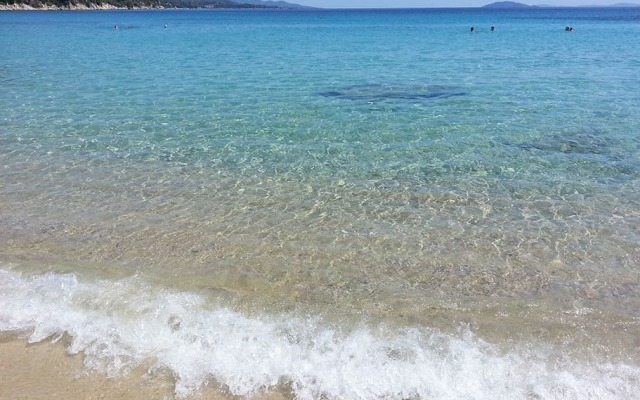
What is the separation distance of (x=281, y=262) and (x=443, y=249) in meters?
2.90

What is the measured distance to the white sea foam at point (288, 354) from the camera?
508 centimetres

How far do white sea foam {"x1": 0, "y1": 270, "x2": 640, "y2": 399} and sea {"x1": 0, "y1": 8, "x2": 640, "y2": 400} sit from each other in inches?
1.0

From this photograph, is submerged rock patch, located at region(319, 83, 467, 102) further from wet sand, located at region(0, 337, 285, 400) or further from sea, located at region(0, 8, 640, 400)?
wet sand, located at region(0, 337, 285, 400)

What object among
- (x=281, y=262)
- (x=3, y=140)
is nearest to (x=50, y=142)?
(x=3, y=140)

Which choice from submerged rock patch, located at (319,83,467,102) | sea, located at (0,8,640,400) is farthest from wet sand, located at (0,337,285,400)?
submerged rock patch, located at (319,83,467,102)

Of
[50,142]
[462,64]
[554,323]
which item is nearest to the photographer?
[554,323]

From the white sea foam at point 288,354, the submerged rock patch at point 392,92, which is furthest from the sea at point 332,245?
the submerged rock patch at point 392,92

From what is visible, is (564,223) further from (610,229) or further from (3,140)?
(3,140)

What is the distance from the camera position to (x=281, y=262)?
7.80 meters

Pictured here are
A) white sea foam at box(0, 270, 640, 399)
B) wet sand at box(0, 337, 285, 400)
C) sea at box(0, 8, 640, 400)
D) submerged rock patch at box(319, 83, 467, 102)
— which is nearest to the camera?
wet sand at box(0, 337, 285, 400)

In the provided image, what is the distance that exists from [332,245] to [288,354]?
119 inches

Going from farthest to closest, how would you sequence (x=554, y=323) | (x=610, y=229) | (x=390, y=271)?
1. (x=610, y=229)
2. (x=390, y=271)
3. (x=554, y=323)

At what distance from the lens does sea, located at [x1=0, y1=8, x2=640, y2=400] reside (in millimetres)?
5488

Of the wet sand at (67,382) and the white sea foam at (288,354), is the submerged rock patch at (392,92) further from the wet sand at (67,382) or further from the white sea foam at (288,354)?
the wet sand at (67,382)
